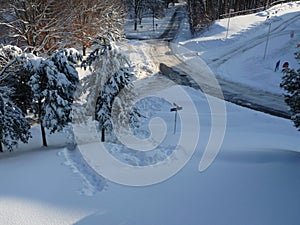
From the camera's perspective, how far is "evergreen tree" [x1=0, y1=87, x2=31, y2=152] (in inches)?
435

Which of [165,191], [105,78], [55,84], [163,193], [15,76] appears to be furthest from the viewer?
[15,76]

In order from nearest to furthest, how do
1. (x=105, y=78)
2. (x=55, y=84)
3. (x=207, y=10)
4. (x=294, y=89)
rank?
(x=294, y=89)
(x=105, y=78)
(x=55, y=84)
(x=207, y=10)

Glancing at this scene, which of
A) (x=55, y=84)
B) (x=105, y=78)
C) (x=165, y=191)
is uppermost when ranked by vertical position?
(x=105, y=78)

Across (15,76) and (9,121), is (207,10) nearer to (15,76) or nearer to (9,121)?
(15,76)

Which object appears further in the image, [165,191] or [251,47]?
[251,47]

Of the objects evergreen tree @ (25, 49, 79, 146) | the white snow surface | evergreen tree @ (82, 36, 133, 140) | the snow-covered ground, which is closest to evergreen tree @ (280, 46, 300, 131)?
Answer: the snow-covered ground

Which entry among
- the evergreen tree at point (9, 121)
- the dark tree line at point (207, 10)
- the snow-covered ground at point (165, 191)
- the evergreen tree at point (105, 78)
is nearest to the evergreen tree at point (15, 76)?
the evergreen tree at point (9, 121)

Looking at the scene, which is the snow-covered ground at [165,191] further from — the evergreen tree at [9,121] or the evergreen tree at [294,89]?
the evergreen tree at [294,89]

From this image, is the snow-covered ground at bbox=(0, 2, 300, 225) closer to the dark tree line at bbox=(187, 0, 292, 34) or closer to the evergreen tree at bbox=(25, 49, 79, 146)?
the evergreen tree at bbox=(25, 49, 79, 146)

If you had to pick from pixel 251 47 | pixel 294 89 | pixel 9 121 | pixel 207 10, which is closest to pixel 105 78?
pixel 9 121

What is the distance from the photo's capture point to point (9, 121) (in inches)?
440

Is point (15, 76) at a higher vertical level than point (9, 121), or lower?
higher

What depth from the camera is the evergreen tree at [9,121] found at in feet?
36.2

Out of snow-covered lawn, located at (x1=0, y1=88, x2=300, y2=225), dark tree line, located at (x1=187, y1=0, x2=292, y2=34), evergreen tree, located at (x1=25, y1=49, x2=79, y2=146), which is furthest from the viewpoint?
dark tree line, located at (x1=187, y1=0, x2=292, y2=34)
